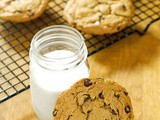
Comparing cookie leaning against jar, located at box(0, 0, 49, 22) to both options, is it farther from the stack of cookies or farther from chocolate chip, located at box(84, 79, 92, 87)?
chocolate chip, located at box(84, 79, 92, 87)

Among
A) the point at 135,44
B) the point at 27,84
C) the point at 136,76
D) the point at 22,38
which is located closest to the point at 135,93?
the point at 136,76

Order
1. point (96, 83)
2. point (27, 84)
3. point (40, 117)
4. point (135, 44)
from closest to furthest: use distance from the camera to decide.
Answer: point (96, 83) → point (40, 117) → point (27, 84) → point (135, 44)

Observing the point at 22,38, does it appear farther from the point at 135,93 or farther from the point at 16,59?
the point at 135,93

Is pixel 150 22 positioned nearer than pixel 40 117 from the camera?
No

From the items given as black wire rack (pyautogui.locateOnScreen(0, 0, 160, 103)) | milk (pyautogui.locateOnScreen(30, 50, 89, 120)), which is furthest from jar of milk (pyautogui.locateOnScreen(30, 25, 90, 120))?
black wire rack (pyautogui.locateOnScreen(0, 0, 160, 103))

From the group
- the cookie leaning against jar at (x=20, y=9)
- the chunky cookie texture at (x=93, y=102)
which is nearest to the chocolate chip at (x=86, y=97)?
the chunky cookie texture at (x=93, y=102)

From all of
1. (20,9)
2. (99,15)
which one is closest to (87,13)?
(99,15)
